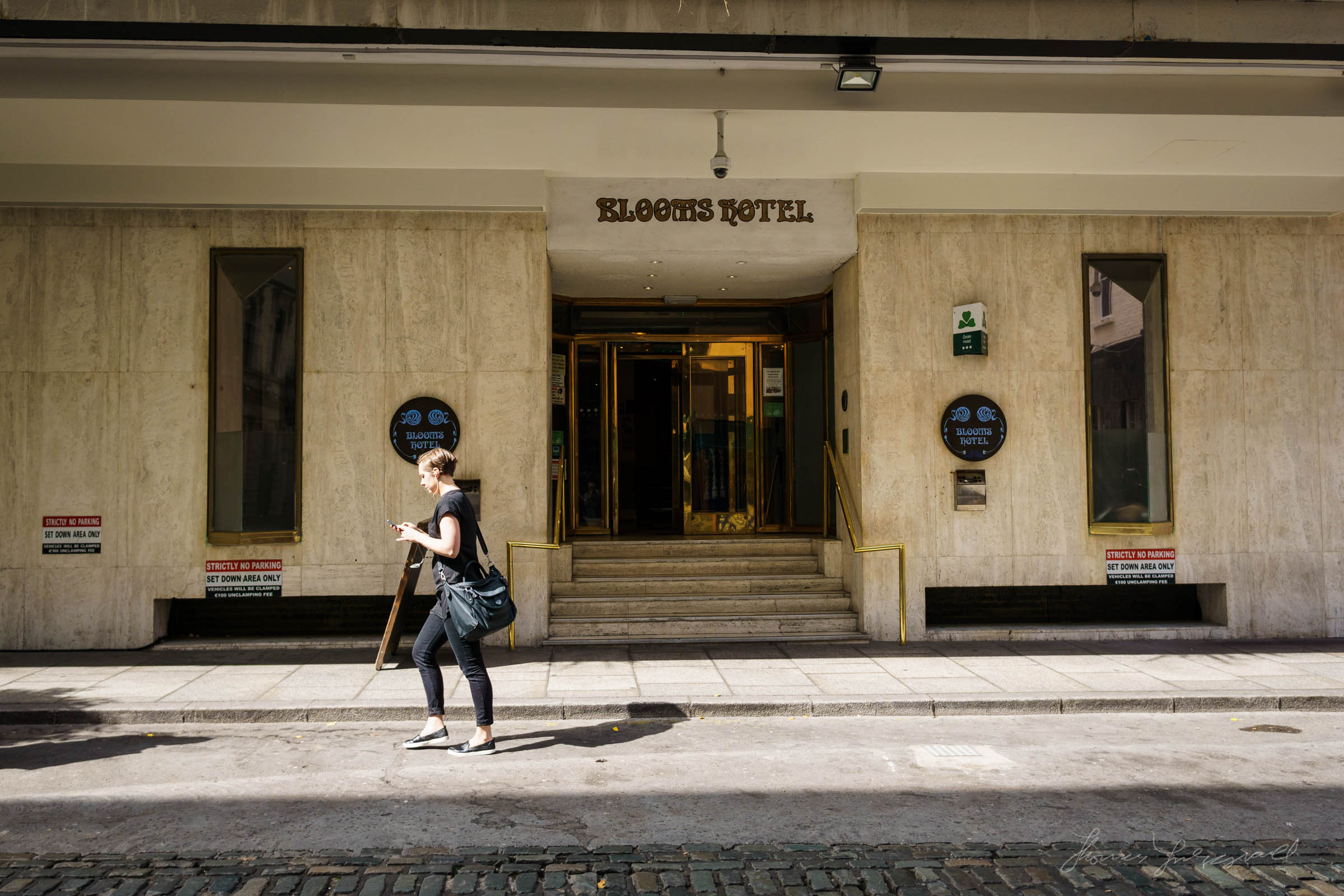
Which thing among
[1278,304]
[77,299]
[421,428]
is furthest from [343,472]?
[1278,304]

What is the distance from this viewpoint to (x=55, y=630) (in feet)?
30.4

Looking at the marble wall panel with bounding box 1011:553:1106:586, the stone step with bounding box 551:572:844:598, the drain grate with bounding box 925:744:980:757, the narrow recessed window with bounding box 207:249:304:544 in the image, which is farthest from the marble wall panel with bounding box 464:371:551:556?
the marble wall panel with bounding box 1011:553:1106:586

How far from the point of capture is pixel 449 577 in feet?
19.2

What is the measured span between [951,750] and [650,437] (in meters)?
7.93

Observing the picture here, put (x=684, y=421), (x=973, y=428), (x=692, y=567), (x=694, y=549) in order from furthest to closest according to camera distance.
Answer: (x=684, y=421)
(x=694, y=549)
(x=692, y=567)
(x=973, y=428)

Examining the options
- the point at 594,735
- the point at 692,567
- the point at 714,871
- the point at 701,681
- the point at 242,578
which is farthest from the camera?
the point at 692,567

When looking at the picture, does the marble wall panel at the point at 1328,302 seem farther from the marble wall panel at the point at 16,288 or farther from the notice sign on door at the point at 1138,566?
the marble wall panel at the point at 16,288

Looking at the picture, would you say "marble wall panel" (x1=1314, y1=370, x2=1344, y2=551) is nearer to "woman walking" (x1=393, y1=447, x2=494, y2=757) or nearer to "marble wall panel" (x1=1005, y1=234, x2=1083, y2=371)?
"marble wall panel" (x1=1005, y1=234, x2=1083, y2=371)

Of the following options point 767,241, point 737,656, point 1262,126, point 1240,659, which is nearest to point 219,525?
point 737,656

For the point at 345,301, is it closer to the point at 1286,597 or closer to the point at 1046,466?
the point at 1046,466

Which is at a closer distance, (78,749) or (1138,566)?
(78,749)

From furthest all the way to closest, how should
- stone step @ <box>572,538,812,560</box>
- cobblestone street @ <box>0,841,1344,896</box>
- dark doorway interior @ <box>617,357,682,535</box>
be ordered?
1. dark doorway interior @ <box>617,357,682,535</box>
2. stone step @ <box>572,538,812,560</box>
3. cobblestone street @ <box>0,841,1344,896</box>

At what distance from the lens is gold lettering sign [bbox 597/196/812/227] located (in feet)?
32.5

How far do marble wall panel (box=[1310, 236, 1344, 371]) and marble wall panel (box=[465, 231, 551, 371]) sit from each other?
8.34 metres
